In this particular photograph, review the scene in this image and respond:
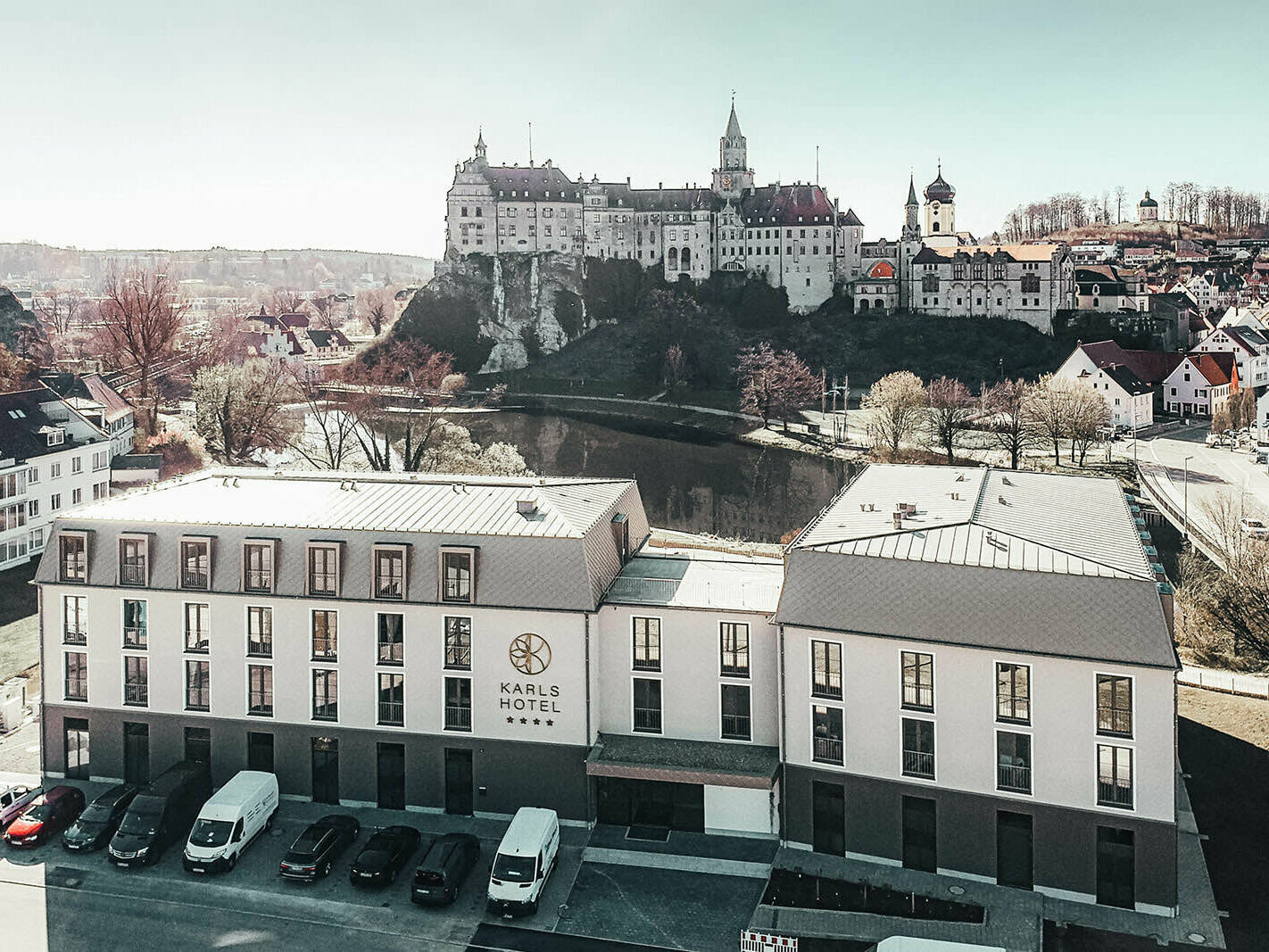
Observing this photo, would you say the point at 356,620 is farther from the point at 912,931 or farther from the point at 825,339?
the point at 825,339

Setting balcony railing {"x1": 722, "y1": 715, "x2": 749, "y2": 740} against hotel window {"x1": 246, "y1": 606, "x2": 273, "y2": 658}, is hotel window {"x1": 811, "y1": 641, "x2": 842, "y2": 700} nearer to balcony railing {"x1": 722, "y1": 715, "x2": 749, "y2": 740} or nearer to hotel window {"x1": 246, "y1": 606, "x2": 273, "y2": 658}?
balcony railing {"x1": 722, "y1": 715, "x2": 749, "y2": 740}

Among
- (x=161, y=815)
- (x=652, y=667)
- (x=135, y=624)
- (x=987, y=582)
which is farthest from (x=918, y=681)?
(x=135, y=624)

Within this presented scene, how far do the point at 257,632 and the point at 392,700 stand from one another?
3528 mm

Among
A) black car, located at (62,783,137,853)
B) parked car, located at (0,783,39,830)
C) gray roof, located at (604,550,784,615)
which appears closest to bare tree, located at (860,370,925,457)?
gray roof, located at (604,550,784,615)

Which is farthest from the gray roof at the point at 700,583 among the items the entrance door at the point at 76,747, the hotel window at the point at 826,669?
the entrance door at the point at 76,747

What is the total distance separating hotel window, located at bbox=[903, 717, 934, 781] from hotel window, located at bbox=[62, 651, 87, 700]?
60.7ft

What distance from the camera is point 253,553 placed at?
81.2 feet

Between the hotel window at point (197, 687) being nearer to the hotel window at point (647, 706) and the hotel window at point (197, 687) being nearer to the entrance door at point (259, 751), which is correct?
the entrance door at point (259, 751)

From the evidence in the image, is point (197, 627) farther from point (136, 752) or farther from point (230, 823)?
point (230, 823)

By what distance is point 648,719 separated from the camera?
23688 millimetres

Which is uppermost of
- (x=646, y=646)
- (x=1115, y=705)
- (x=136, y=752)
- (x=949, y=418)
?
(x=949, y=418)

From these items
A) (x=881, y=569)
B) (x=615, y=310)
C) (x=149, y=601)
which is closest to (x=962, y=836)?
(x=881, y=569)

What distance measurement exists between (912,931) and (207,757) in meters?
15.8

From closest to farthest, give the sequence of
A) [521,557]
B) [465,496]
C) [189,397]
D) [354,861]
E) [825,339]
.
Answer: [354,861]
[521,557]
[465,496]
[189,397]
[825,339]
